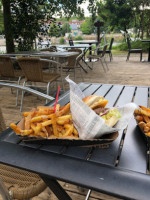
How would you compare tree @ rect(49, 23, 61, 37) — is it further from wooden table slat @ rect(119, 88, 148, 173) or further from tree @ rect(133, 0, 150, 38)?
tree @ rect(133, 0, 150, 38)

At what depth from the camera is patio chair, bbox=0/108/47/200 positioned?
2.79ft

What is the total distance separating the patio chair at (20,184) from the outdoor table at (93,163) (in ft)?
0.57

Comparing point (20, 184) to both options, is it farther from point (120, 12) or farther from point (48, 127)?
point (120, 12)

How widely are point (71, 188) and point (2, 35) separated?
5.47m

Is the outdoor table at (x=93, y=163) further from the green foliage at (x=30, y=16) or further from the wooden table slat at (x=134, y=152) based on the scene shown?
the green foliage at (x=30, y=16)

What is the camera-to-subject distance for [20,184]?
90 centimetres

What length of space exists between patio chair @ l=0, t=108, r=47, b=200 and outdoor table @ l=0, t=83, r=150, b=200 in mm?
175

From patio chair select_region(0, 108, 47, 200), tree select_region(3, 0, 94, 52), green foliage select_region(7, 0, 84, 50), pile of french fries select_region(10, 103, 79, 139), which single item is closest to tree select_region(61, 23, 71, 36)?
green foliage select_region(7, 0, 84, 50)

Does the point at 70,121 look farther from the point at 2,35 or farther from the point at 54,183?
the point at 2,35

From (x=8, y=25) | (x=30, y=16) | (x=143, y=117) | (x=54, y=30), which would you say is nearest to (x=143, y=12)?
(x=54, y=30)

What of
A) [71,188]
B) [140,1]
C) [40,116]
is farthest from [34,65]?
[140,1]

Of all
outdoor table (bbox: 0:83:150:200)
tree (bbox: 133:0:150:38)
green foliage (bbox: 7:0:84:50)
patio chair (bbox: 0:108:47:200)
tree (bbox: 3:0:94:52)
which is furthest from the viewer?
tree (bbox: 133:0:150:38)

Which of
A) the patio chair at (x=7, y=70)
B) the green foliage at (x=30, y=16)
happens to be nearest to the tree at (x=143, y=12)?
the green foliage at (x=30, y=16)

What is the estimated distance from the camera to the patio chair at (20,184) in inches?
33.4
